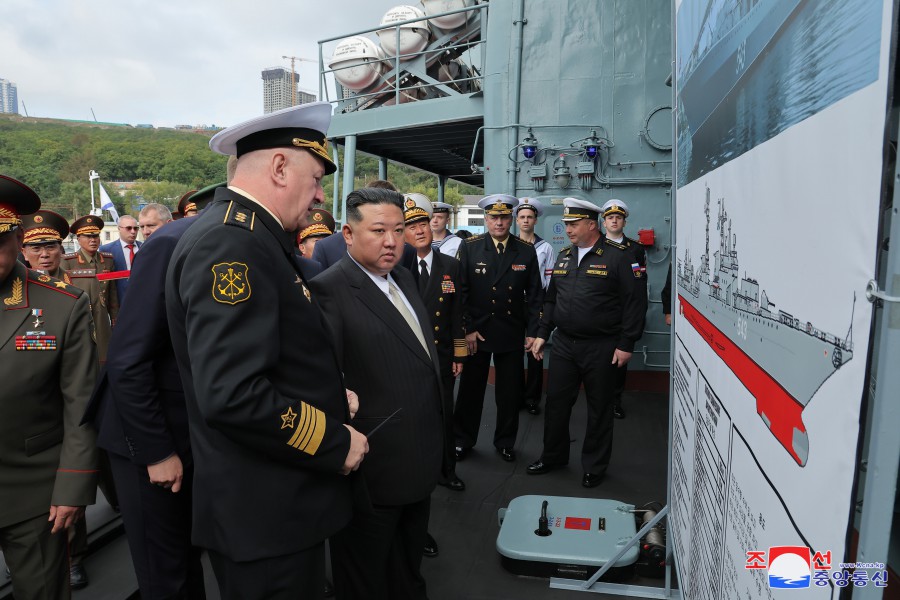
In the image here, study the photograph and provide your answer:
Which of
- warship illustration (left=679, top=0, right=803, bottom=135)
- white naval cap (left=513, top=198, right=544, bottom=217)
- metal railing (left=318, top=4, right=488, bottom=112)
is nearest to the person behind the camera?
warship illustration (left=679, top=0, right=803, bottom=135)

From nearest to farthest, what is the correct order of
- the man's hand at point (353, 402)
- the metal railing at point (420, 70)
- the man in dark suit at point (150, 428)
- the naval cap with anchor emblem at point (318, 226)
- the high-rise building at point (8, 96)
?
the man in dark suit at point (150, 428)
the man's hand at point (353, 402)
the naval cap with anchor emblem at point (318, 226)
the metal railing at point (420, 70)
the high-rise building at point (8, 96)

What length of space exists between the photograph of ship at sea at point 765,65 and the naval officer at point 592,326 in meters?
2.14

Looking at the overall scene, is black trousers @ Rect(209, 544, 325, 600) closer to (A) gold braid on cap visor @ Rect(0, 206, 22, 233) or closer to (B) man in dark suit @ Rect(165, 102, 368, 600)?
(B) man in dark suit @ Rect(165, 102, 368, 600)

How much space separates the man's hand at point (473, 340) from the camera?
459cm

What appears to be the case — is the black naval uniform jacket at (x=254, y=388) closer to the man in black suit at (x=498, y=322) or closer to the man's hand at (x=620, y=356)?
the man's hand at (x=620, y=356)

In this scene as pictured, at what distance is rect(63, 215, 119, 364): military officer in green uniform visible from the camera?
5.34 meters

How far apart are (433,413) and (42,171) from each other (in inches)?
2710

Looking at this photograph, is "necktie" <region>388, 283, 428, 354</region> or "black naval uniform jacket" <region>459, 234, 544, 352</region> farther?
"black naval uniform jacket" <region>459, 234, 544, 352</region>

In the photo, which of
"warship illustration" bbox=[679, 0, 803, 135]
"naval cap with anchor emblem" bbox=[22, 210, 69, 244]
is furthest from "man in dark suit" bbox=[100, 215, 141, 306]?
"warship illustration" bbox=[679, 0, 803, 135]

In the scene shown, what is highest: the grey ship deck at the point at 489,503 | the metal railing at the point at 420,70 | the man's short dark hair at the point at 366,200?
the metal railing at the point at 420,70

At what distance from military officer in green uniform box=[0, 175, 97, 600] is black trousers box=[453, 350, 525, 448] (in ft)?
9.49

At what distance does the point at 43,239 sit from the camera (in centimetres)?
404

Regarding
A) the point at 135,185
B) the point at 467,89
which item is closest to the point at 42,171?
the point at 135,185

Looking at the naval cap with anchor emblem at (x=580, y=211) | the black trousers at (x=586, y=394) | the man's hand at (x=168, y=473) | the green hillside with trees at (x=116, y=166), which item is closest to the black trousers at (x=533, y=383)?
the black trousers at (x=586, y=394)
